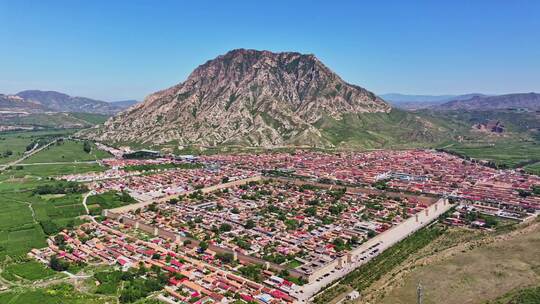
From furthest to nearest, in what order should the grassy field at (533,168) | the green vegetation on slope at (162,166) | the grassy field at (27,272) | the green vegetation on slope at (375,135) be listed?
the green vegetation on slope at (375,135) < the green vegetation on slope at (162,166) < the grassy field at (533,168) < the grassy field at (27,272)

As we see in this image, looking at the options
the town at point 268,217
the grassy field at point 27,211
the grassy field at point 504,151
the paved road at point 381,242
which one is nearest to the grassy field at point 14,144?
the grassy field at point 27,211

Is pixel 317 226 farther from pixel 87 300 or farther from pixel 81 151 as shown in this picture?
pixel 81 151

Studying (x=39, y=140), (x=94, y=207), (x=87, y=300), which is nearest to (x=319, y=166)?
(x=94, y=207)

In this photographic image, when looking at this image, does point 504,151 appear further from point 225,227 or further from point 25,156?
point 25,156

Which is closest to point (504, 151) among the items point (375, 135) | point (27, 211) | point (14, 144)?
point (375, 135)

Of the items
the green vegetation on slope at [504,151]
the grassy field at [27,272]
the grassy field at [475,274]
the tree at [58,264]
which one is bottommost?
the grassy field at [27,272]

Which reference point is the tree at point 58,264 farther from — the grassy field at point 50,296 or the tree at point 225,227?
the tree at point 225,227
